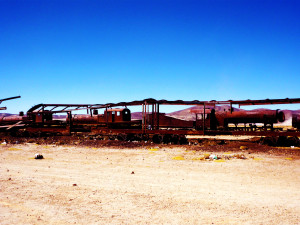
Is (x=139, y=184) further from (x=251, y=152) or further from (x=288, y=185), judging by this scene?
(x=251, y=152)

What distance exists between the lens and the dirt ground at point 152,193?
3.85m

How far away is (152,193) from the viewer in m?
5.08

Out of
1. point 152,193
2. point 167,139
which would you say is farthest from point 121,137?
point 152,193

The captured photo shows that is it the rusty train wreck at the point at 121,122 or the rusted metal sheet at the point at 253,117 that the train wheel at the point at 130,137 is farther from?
the rusted metal sheet at the point at 253,117

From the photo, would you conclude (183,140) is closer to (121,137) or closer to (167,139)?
(167,139)

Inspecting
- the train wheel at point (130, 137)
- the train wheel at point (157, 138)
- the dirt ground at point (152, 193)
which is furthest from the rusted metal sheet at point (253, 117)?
the dirt ground at point (152, 193)

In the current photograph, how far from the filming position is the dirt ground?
3.85 meters

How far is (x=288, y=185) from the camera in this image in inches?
219

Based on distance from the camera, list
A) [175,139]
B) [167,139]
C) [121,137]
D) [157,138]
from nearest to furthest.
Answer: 1. [175,139]
2. [167,139]
3. [157,138]
4. [121,137]

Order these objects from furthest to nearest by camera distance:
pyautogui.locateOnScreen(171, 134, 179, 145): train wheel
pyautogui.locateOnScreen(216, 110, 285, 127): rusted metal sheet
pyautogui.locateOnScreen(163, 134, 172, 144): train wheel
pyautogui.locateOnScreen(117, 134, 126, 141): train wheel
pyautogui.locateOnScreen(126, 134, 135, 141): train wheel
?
1. pyautogui.locateOnScreen(216, 110, 285, 127): rusted metal sheet
2. pyautogui.locateOnScreen(117, 134, 126, 141): train wheel
3. pyautogui.locateOnScreen(126, 134, 135, 141): train wheel
4. pyautogui.locateOnScreen(163, 134, 172, 144): train wheel
5. pyautogui.locateOnScreen(171, 134, 179, 145): train wheel

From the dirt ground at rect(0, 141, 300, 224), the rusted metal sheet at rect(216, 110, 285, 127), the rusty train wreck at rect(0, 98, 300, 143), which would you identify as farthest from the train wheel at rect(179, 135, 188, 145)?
the rusted metal sheet at rect(216, 110, 285, 127)

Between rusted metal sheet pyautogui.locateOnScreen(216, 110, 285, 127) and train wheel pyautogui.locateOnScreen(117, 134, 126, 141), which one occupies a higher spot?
rusted metal sheet pyautogui.locateOnScreen(216, 110, 285, 127)

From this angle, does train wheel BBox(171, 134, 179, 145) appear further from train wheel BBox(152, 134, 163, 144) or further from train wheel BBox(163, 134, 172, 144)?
train wheel BBox(152, 134, 163, 144)

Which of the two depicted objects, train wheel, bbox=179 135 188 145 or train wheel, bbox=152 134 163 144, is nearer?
train wheel, bbox=179 135 188 145
